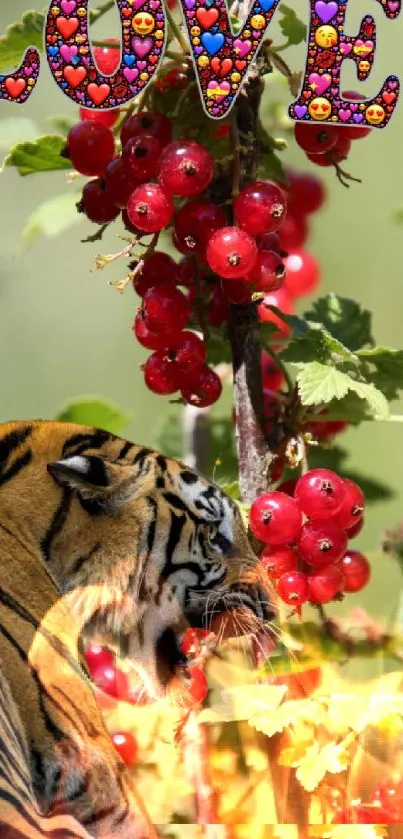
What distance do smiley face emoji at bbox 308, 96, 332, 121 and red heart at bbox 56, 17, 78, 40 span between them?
0.16 meters

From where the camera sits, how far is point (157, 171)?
75 cm

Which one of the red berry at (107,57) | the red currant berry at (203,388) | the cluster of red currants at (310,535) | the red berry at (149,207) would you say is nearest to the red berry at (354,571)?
the cluster of red currants at (310,535)

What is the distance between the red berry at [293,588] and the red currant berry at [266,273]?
Result: 169 mm

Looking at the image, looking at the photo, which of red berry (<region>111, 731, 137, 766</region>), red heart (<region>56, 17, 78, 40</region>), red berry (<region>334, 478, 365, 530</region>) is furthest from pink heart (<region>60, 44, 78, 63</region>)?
red berry (<region>111, 731, 137, 766</region>)

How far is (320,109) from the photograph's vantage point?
0.77m

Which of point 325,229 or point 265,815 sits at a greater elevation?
point 325,229

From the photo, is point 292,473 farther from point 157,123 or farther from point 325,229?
point 325,229

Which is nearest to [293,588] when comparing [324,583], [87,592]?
[324,583]

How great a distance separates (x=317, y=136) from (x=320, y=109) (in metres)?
0.02

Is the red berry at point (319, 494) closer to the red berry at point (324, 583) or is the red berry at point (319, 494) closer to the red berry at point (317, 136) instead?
the red berry at point (324, 583)

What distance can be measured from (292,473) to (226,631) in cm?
13

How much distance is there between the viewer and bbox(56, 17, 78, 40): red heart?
80 cm

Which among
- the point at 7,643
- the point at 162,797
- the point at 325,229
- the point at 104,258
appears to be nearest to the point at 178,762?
the point at 162,797

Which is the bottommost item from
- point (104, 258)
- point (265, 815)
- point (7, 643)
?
point (265, 815)
